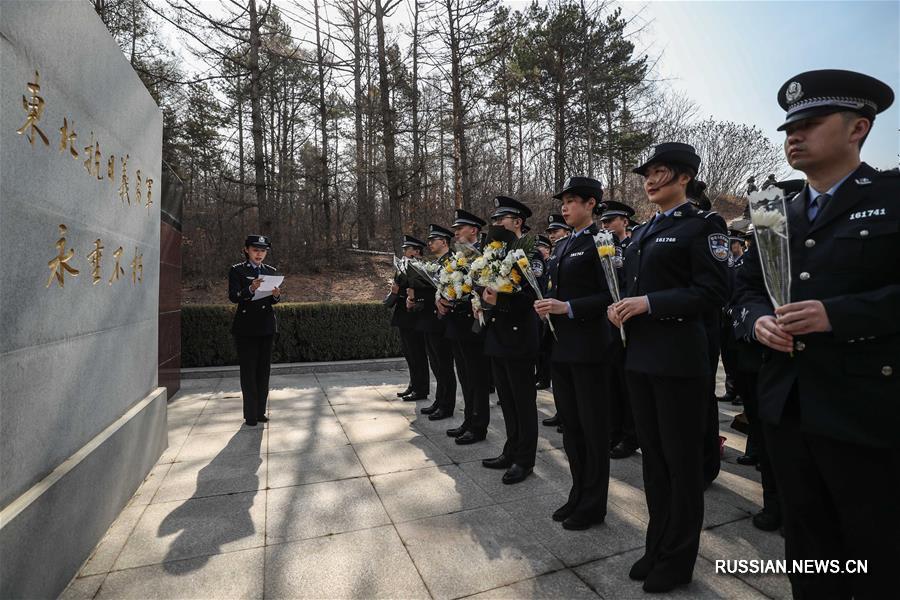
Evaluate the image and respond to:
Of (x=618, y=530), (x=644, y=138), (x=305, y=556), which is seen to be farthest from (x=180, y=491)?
(x=644, y=138)

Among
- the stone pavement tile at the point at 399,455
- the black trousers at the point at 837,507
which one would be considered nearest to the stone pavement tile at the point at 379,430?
the stone pavement tile at the point at 399,455

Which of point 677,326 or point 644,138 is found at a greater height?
point 644,138

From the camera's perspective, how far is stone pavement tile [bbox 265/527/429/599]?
2.56 meters

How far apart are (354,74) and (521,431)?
43.1ft

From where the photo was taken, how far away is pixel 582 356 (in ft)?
10.5

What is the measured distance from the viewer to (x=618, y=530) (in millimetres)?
3164

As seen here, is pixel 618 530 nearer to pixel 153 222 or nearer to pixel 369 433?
pixel 369 433

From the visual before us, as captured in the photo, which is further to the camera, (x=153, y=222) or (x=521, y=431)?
(x=153, y=222)

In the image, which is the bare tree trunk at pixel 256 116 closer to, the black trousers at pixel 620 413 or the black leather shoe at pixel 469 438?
the black leather shoe at pixel 469 438

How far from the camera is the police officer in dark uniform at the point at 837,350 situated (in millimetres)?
1661

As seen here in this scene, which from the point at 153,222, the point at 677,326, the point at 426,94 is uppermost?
the point at 426,94

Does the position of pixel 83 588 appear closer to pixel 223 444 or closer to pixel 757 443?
pixel 223 444

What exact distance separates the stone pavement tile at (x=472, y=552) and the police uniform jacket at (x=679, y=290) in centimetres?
132

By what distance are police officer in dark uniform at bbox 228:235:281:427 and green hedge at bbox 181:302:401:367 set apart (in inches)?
151
